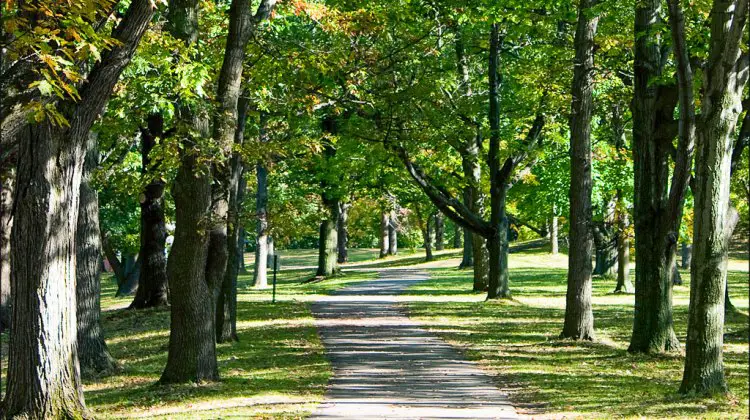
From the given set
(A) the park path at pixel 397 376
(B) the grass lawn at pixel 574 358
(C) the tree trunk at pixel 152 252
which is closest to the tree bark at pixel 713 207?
(B) the grass lawn at pixel 574 358

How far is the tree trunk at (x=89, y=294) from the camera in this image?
16359 millimetres

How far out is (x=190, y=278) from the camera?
1379cm

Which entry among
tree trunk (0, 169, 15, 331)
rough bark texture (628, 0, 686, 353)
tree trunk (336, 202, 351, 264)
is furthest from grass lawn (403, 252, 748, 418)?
tree trunk (336, 202, 351, 264)

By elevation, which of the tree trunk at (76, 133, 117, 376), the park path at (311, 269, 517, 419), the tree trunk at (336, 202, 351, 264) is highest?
the tree trunk at (336, 202, 351, 264)

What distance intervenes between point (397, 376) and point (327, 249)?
29.4 meters

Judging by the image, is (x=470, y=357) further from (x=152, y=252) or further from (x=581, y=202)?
(x=152, y=252)

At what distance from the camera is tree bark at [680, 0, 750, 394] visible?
1181 cm

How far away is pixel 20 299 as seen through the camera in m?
10.4

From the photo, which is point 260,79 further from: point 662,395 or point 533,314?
point 533,314

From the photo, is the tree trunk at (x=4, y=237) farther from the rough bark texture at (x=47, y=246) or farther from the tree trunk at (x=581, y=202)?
the rough bark texture at (x=47, y=246)

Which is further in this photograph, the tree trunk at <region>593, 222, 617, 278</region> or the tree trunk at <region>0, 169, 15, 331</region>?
the tree trunk at <region>593, 222, 617, 278</region>

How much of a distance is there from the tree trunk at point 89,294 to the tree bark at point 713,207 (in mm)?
9496

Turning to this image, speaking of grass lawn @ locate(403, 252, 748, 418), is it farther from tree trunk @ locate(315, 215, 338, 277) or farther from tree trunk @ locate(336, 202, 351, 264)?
tree trunk @ locate(336, 202, 351, 264)

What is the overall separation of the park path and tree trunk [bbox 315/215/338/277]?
16.5 metres
